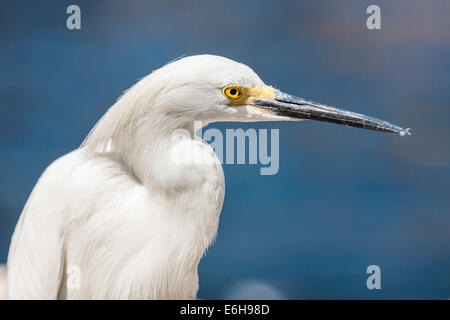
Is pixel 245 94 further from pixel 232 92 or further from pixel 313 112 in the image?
pixel 313 112

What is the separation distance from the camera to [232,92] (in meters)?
1.13

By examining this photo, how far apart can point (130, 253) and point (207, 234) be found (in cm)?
17

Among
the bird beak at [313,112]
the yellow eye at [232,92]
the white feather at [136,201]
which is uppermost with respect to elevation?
the yellow eye at [232,92]

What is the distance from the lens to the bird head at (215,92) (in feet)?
3.56

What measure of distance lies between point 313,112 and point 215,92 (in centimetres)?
28

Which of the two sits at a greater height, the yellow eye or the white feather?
the yellow eye

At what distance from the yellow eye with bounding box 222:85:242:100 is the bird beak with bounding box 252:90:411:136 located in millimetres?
49

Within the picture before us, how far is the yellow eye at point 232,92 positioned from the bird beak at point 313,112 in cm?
5

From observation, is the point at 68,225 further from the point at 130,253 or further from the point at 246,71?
the point at 246,71

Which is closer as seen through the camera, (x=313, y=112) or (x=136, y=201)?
(x=136, y=201)

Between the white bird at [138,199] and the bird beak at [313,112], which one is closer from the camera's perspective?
the white bird at [138,199]

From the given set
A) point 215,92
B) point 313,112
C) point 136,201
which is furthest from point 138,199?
point 313,112

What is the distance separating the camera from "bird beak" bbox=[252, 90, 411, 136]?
1.20m

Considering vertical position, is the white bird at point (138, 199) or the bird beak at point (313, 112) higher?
the bird beak at point (313, 112)
